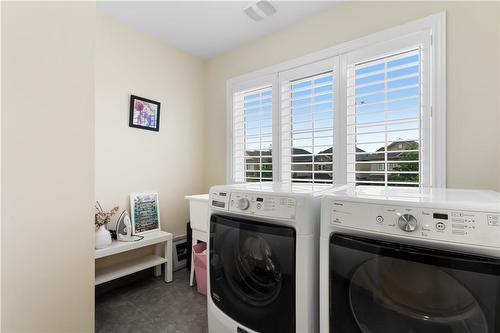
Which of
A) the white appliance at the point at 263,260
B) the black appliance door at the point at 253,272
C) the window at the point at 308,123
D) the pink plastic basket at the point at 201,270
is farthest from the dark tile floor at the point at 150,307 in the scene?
the window at the point at 308,123

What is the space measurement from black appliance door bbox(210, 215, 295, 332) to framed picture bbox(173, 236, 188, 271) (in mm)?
1350

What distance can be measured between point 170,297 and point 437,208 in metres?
2.11

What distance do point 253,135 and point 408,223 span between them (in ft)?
6.44

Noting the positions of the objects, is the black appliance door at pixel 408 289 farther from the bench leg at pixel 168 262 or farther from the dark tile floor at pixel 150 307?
the bench leg at pixel 168 262

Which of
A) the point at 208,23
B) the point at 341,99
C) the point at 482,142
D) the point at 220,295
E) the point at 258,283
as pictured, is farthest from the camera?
the point at 208,23

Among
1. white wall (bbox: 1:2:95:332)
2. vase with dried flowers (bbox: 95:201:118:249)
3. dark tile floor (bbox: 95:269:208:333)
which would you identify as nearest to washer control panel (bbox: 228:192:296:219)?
white wall (bbox: 1:2:95:332)

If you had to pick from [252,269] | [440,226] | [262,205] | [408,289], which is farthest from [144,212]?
[440,226]

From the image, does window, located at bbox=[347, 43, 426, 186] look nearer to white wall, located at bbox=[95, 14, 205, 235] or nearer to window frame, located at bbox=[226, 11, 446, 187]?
window frame, located at bbox=[226, 11, 446, 187]

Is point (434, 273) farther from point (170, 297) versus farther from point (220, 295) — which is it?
point (170, 297)

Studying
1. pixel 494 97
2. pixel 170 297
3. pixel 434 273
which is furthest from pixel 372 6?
pixel 170 297

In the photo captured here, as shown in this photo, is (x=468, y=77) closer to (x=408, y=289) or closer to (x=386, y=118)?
(x=386, y=118)

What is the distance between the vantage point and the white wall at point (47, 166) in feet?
3.33

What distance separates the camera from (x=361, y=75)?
1.95 meters

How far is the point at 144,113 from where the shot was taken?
2.52 m
